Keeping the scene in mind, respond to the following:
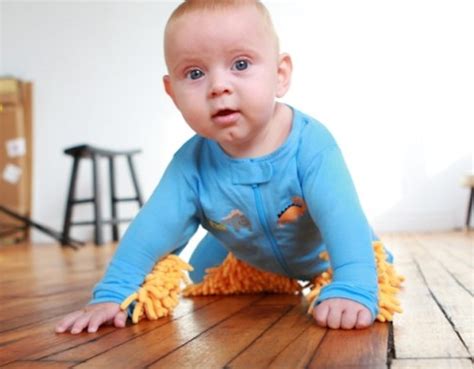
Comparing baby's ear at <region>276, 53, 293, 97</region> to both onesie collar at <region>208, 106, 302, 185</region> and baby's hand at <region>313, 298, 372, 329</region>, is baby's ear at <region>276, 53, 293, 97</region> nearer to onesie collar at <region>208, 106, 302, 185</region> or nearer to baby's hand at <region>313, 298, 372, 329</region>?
onesie collar at <region>208, 106, 302, 185</region>

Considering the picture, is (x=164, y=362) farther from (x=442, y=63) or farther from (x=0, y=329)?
(x=442, y=63)

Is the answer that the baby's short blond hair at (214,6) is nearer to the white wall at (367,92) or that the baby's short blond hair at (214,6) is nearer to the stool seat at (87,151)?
the stool seat at (87,151)

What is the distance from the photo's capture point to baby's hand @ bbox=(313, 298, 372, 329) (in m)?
0.99

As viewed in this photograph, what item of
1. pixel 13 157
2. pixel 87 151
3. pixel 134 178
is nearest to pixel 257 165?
pixel 87 151

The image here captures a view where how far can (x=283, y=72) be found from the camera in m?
1.21

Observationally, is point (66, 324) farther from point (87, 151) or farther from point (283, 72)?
point (87, 151)

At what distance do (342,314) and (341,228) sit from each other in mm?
148

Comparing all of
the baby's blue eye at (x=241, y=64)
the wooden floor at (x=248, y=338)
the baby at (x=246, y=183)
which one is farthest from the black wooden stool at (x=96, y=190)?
the baby's blue eye at (x=241, y=64)

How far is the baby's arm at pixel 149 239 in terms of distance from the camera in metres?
1.17

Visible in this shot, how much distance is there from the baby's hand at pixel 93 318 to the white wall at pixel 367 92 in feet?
12.4

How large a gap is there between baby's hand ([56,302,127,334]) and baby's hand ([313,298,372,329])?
308mm

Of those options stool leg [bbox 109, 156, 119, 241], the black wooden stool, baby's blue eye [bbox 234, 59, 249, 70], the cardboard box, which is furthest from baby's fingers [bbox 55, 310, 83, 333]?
the cardboard box

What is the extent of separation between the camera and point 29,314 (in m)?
1.27

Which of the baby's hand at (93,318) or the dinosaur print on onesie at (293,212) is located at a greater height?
the dinosaur print on onesie at (293,212)
